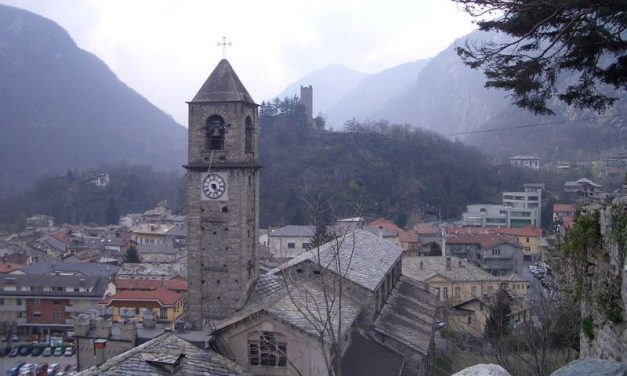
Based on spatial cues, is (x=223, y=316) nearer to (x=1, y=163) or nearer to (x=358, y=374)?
(x=358, y=374)

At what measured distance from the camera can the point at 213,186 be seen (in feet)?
67.8

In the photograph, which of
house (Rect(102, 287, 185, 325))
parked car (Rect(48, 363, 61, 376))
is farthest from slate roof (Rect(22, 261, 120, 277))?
parked car (Rect(48, 363, 61, 376))

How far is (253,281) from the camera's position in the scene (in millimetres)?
21109

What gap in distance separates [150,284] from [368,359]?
98.5ft

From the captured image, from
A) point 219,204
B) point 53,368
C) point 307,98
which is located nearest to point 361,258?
point 219,204

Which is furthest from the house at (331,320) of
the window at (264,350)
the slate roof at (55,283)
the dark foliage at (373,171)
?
the dark foliage at (373,171)

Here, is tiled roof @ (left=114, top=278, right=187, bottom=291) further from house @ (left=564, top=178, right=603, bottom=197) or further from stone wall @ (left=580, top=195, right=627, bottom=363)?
house @ (left=564, top=178, right=603, bottom=197)

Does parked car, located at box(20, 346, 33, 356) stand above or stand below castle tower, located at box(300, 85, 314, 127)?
below

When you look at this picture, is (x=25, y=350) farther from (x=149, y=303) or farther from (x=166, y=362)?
(x=166, y=362)

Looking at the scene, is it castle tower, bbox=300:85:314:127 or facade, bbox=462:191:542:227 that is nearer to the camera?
facade, bbox=462:191:542:227

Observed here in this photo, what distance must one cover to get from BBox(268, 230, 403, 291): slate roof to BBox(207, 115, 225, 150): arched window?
4.77m

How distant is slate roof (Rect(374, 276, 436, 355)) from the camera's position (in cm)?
1897

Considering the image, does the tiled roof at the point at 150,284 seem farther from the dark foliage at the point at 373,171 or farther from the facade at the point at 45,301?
the dark foliage at the point at 373,171

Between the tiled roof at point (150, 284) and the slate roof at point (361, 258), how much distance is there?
1963 cm
